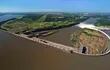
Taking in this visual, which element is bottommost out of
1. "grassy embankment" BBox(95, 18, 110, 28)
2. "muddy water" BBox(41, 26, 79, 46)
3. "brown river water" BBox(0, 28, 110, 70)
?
"muddy water" BBox(41, 26, 79, 46)

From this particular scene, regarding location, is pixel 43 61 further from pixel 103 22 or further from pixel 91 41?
pixel 103 22

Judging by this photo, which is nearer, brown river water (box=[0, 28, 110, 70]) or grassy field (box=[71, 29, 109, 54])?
brown river water (box=[0, 28, 110, 70])

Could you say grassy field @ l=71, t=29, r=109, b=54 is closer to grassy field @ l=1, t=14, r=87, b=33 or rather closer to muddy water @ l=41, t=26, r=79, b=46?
muddy water @ l=41, t=26, r=79, b=46

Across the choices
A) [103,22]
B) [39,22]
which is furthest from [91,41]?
[39,22]

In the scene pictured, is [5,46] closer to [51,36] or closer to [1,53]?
[1,53]

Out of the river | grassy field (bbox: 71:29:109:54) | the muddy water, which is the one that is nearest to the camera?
the river

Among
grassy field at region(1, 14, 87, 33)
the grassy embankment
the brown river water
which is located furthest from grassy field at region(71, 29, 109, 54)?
grassy field at region(1, 14, 87, 33)

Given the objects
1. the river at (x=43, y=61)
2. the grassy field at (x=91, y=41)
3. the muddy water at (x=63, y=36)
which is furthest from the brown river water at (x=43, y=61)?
the muddy water at (x=63, y=36)

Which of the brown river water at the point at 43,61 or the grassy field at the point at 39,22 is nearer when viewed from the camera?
the brown river water at the point at 43,61

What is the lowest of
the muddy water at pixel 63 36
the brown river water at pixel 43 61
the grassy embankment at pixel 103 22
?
the muddy water at pixel 63 36

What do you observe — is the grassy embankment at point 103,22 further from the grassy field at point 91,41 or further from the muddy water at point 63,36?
the grassy field at point 91,41

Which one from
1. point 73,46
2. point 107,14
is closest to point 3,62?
point 73,46

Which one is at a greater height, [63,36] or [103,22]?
[103,22]
